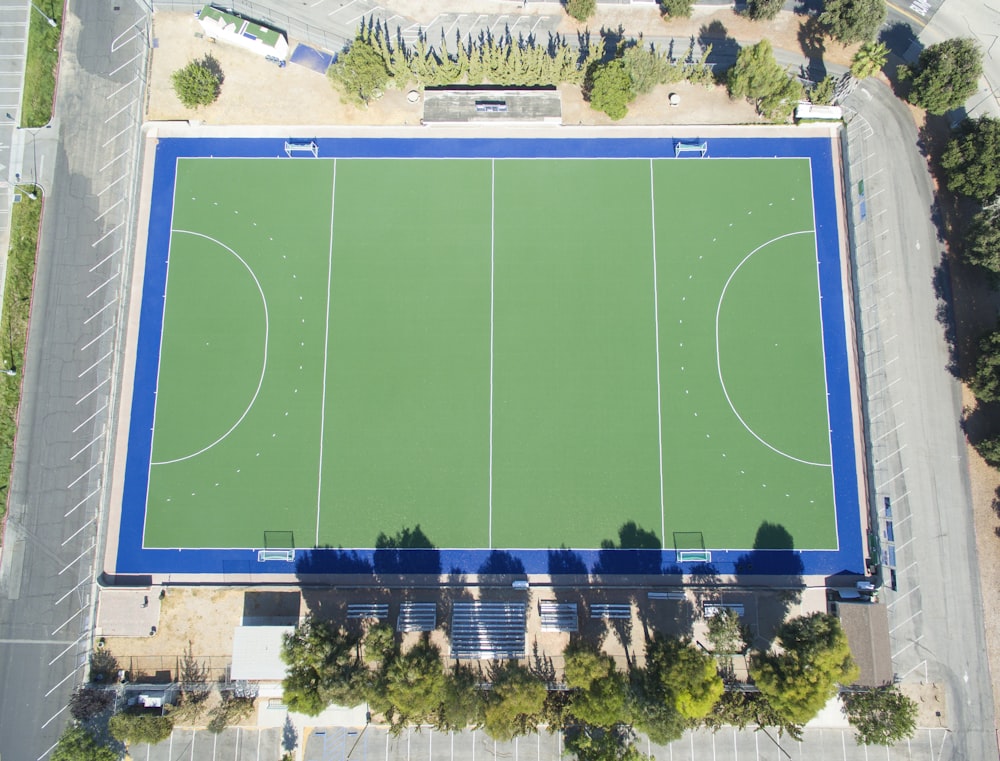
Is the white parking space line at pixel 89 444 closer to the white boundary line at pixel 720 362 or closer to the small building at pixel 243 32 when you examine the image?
the small building at pixel 243 32

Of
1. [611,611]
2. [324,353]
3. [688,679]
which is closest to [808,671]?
[688,679]

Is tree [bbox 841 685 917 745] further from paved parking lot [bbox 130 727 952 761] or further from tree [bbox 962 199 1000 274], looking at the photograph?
tree [bbox 962 199 1000 274]

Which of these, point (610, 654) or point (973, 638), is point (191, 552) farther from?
point (973, 638)

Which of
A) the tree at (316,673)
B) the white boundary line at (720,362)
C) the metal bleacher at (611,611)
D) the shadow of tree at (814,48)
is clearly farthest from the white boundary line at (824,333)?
the tree at (316,673)

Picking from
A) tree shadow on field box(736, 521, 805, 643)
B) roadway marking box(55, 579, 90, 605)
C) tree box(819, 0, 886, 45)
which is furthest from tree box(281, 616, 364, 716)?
tree box(819, 0, 886, 45)

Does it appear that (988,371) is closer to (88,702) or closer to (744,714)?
(744,714)

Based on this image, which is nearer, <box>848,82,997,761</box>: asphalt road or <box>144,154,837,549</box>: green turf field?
<box>848,82,997,761</box>: asphalt road

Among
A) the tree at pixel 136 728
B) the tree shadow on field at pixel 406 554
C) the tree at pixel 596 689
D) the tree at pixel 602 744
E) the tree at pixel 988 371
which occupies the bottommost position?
the tree at pixel 602 744
